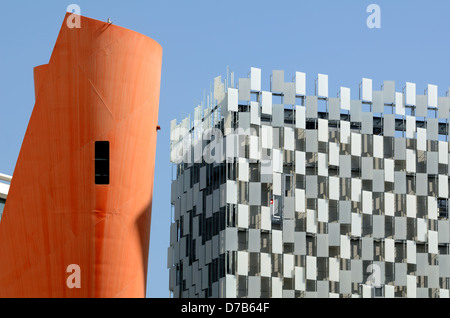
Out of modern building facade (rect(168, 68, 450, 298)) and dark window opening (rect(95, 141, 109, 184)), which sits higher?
modern building facade (rect(168, 68, 450, 298))

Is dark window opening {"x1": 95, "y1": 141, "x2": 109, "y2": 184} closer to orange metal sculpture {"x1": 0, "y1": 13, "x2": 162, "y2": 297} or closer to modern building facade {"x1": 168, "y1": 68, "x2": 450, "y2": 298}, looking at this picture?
orange metal sculpture {"x1": 0, "y1": 13, "x2": 162, "y2": 297}

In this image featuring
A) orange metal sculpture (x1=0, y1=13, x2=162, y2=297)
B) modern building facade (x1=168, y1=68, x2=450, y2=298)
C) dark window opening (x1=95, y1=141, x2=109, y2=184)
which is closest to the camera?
orange metal sculpture (x1=0, y1=13, x2=162, y2=297)

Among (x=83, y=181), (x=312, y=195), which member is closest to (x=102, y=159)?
(x=83, y=181)

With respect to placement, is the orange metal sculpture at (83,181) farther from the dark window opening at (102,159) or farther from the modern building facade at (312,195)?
the modern building facade at (312,195)

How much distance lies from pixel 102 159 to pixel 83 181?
3.03ft

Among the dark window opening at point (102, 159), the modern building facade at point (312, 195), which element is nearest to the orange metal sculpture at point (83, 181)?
the dark window opening at point (102, 159)

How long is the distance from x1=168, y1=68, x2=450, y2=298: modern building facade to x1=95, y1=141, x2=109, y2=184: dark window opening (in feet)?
105

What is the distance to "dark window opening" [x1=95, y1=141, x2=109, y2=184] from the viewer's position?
34.3 meters

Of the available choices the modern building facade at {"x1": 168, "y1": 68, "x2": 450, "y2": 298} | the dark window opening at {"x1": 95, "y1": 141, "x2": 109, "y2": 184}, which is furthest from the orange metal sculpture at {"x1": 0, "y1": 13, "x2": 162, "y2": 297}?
the modern building facade at {"x1": 168, "y1": 68, "x2": 450, "y2": 298}

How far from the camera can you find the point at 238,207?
219ft

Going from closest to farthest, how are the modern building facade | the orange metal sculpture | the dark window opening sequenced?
the orange metal sculpture → the dark window opening → the modern building facade

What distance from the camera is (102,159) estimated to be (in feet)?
113
